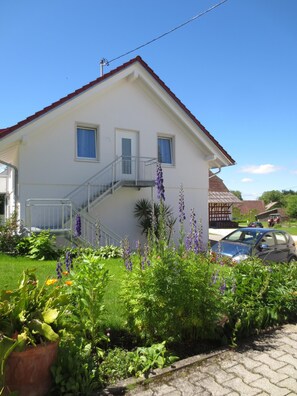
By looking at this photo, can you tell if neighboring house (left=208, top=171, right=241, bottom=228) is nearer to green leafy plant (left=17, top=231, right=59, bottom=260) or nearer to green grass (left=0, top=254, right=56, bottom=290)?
green leafy plant (left=17, top=231, right=59, bottom=260)

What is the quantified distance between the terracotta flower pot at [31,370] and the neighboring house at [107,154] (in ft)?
26.0

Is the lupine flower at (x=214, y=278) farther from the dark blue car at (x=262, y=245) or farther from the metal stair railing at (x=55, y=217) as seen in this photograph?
the metal stair railing at (x=55, y=217)

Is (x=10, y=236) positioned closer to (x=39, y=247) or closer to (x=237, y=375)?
(x=39, y=247)

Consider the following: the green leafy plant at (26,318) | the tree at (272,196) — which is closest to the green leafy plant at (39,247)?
the green leafy plant at (26,318)

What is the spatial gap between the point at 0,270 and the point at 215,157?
437 inches

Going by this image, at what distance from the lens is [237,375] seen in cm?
326

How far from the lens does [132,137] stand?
14102 millimetres

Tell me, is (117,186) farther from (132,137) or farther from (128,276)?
(128,276)

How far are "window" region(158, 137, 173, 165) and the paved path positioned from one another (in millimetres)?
11537

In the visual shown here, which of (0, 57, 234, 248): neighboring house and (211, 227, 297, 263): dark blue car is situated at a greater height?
(0, 57, 234, 248): neighboring house

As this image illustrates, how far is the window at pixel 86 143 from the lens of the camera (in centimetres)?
1283

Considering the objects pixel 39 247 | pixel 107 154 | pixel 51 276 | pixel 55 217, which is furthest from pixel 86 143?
pixel 51 276

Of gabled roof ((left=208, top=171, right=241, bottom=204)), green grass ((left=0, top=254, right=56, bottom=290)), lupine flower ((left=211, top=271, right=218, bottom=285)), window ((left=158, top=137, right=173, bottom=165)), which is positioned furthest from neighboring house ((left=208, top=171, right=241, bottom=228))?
lupine flower ((left=211, top=271, right=218, bottom=285))

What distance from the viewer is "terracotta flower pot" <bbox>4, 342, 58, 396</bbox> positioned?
2580 mm
